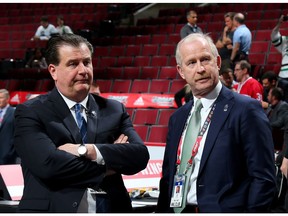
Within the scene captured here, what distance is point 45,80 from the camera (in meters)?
12.5

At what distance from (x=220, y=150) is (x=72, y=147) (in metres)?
0.67

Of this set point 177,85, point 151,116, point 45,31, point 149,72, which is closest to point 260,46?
point 177,85

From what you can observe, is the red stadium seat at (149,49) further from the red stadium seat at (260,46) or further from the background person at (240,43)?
the background person at (240,43)

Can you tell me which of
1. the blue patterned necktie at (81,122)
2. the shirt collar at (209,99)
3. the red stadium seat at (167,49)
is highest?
the red stadium seat at (167,49)

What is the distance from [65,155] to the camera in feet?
8.58

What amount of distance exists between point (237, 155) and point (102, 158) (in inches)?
24.2

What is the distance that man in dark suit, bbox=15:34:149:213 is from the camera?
8.54 ft

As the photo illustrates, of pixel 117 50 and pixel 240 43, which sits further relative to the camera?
pixel 117 50

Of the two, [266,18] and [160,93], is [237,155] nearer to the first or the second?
[160,93]

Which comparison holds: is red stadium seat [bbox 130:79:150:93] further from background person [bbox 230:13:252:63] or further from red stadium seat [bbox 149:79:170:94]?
background person [bbox 230:13:252:63]

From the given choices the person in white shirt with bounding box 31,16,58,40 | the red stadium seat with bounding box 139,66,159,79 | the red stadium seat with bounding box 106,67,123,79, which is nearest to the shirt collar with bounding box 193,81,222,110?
the red stadium seat with bounding box 139,66,159,79

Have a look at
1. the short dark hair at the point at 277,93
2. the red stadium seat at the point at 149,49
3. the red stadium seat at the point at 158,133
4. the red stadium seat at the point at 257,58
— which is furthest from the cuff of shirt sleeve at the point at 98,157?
the red stadium seat at the point at 149,49

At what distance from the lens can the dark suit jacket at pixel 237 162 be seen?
2.56 m

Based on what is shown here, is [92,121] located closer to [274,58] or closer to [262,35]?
[274,58]
